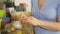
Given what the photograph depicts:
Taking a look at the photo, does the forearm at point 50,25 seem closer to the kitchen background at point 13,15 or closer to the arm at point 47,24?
the arm at point 47,24

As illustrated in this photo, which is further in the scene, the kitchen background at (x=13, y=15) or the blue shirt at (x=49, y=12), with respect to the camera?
the kitchen background at (x=13, y=15)

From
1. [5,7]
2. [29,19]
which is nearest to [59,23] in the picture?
[29,19]

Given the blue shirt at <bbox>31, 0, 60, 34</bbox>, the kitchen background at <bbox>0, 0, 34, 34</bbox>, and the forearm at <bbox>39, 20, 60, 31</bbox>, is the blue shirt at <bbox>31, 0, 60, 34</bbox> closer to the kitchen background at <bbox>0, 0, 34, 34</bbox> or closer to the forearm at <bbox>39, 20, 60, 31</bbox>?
the forearm at <bbox>39, 20, 60, 31</bbox>

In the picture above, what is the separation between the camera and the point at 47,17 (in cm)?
61

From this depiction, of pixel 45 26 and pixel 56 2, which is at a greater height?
pixel 56 2

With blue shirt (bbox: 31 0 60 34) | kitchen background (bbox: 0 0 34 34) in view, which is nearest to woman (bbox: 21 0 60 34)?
blue shirt (bbox: 31 0 60 34)

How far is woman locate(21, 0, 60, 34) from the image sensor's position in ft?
1.94

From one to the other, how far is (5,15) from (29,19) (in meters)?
0.27

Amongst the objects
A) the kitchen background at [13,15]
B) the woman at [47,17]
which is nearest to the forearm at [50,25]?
the woman at [47,17]

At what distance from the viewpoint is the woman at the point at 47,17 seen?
59 centimetres

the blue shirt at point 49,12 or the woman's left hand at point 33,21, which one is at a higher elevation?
the blue shirt at point 49,12

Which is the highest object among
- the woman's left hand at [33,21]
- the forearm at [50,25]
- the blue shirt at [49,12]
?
the blue shirt at [49,12]

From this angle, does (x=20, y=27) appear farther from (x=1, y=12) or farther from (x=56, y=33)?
(x=56, y=33)

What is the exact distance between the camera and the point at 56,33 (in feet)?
1.97
